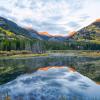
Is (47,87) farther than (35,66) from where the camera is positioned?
No

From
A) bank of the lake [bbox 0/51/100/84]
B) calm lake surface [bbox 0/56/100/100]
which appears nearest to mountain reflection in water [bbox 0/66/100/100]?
calm lake surface [bbox 0/56/100/100]

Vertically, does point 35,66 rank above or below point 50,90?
below

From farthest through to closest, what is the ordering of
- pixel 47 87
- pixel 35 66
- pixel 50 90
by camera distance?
pixel 35 66 < pixel 47 87 < pixel 50 90

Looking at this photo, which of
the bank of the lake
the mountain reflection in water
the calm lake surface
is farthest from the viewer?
the bank of the lake

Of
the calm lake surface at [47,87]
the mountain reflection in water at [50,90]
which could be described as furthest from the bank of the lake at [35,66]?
the mountain reflection in water at [50,90]

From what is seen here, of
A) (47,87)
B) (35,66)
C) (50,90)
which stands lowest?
(35,66)

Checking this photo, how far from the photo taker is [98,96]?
39719 mm

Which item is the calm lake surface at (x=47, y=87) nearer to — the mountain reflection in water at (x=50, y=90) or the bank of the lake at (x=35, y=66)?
the mountain reflection in water at (x=50, y=90)

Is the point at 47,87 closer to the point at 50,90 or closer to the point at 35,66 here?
the point at 50,90

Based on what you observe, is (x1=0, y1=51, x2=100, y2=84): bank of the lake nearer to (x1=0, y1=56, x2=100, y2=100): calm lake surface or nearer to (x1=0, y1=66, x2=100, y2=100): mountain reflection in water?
(x1=0, y1=56, x2=100, y2=100): calm lake surface

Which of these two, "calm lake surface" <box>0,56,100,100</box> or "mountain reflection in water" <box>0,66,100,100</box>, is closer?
"mountain reflection in water" <box>0,66,100,100</box>

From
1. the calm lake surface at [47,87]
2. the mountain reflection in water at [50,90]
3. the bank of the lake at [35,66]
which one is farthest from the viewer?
the bank of the lake at [35,66]

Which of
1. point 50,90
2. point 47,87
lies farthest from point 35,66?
point 50,90

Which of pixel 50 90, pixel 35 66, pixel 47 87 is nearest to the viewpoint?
pixel 50 90
